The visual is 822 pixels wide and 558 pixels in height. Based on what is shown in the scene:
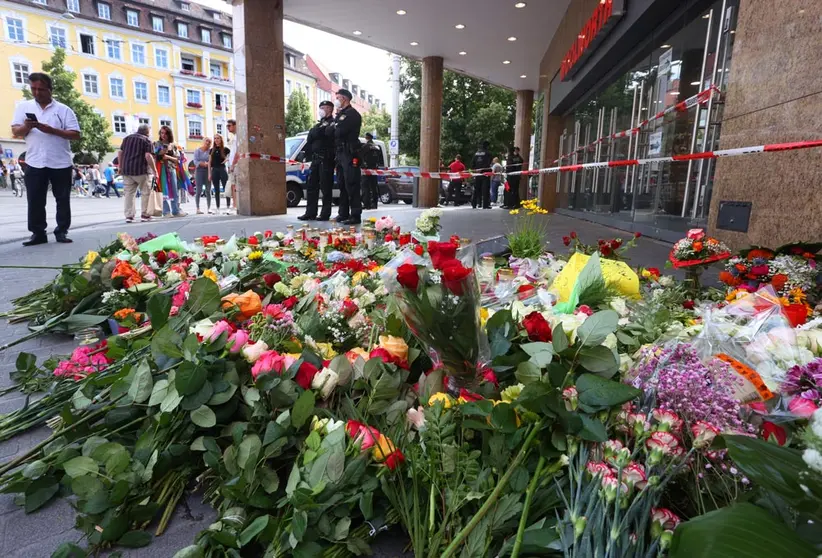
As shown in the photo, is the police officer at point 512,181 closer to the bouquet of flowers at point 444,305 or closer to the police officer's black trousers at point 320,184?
the police officer's black trousers at point 320,184

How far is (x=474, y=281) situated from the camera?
134 centimetres

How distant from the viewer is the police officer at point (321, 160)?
8.84m

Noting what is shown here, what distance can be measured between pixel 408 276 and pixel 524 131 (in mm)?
20704

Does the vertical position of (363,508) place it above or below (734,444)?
below

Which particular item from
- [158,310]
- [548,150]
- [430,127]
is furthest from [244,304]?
[548,150]

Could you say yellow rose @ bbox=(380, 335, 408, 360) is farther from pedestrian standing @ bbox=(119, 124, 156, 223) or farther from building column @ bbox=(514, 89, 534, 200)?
building column @ bbox=(514, 89, 534, 200)

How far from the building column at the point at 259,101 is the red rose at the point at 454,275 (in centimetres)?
958

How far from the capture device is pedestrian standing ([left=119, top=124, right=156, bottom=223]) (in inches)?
346

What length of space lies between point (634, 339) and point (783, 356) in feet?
1.39

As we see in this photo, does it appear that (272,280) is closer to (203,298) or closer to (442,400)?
(203,298)

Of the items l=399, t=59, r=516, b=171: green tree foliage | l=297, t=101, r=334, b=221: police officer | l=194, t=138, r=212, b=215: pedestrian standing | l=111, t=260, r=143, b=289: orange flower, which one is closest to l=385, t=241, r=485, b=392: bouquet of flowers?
l=111, t=260, r=143, b=289: orange flower

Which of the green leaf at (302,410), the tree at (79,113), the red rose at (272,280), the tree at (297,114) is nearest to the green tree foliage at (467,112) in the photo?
the tree at (79,113)

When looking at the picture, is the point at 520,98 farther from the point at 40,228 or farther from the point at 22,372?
the point at 22,372

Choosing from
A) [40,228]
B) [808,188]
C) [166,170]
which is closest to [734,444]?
[808,188]
